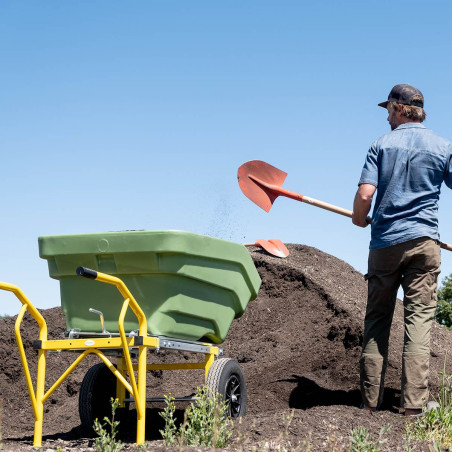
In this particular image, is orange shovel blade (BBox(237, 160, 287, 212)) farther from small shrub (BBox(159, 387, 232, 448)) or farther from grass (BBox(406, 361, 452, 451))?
small shrub (BBox(159, 387, 232, 448))

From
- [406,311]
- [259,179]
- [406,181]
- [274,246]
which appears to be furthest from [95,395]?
[274,246]

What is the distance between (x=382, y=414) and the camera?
15.3ft

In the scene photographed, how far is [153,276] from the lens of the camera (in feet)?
14.9

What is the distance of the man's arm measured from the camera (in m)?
4.68

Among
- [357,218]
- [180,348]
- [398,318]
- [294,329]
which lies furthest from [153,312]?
[398,318]

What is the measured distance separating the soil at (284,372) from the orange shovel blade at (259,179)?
1479mm

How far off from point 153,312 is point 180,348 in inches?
11.8

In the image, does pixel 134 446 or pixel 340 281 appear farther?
pixel 340 281

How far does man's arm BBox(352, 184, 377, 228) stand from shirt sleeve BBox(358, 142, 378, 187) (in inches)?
1.4

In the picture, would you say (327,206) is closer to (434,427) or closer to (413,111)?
(413,111)

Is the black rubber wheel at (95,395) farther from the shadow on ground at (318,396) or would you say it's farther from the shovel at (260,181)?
the shovel at (260,181)

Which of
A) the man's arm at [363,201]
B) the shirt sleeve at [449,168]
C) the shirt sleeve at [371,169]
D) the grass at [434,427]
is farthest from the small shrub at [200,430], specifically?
the shirt sleeve at [449,168]

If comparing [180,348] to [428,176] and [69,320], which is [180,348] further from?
[428,176]

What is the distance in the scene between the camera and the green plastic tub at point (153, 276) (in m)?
4.46
